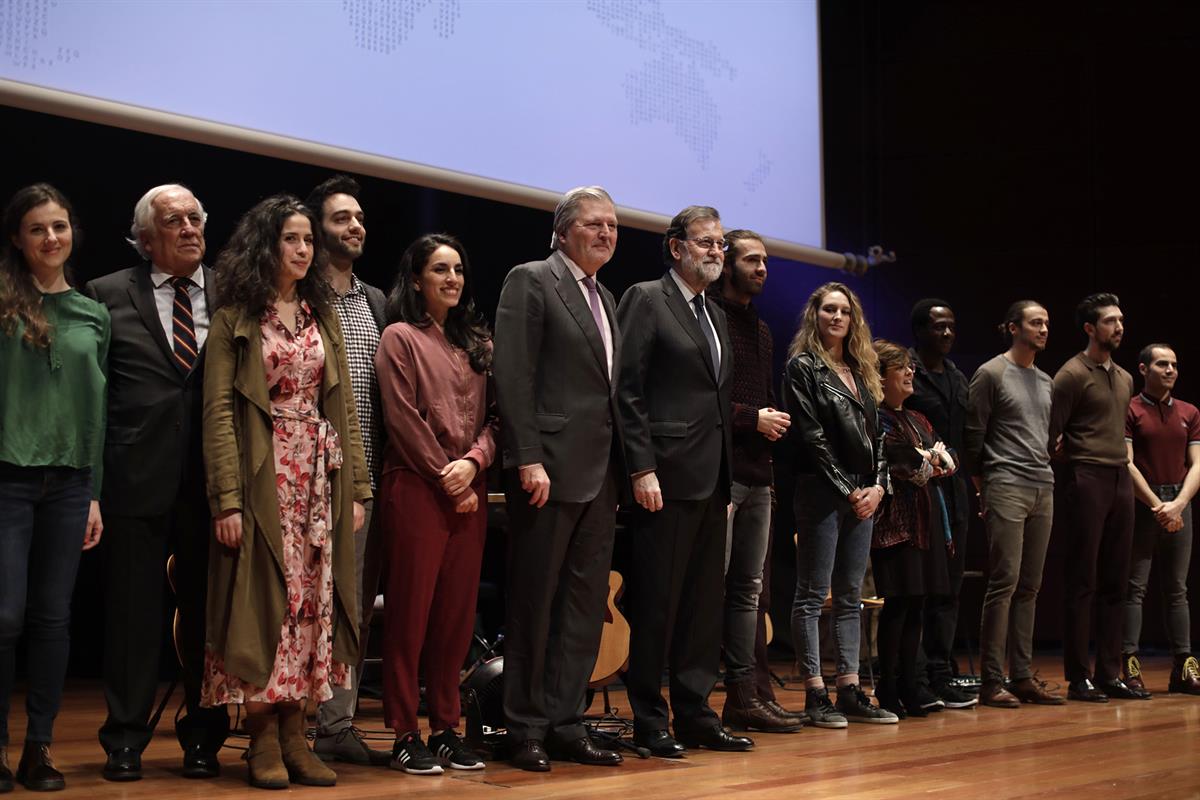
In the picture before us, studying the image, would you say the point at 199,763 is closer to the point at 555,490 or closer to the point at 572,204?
the point at 555,490

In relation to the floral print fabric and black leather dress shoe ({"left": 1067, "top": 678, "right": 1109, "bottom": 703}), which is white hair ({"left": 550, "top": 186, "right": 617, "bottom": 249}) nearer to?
the floral print fabric

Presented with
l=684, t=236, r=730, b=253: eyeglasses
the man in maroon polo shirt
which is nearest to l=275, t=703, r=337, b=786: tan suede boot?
l=684, t=236, r=730, b=253: eyeglasses

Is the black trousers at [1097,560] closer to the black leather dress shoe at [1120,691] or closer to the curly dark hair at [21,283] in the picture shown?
the black leather dress shoe at [1120,691]

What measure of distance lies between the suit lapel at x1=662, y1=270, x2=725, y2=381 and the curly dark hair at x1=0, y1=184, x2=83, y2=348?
1681mm

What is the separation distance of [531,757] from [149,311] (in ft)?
4.90

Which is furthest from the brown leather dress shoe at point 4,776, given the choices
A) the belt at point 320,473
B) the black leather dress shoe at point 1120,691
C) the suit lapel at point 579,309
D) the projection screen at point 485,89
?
the black leather dress shoe at point 1120,691

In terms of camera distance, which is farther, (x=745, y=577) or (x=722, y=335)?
(x=745, y=577)

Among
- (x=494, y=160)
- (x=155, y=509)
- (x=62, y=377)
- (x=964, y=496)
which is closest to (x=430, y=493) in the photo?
(x=155, y=509)

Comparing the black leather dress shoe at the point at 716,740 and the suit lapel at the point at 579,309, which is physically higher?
the suit lapel at the point at 579,309

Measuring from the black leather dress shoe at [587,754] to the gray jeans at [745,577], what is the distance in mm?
811

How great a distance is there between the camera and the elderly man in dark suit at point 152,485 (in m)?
3.34

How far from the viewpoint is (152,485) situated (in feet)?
11.0

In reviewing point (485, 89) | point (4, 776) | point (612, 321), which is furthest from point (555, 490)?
point (485, 89)

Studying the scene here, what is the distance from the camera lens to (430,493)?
359 centimetres
